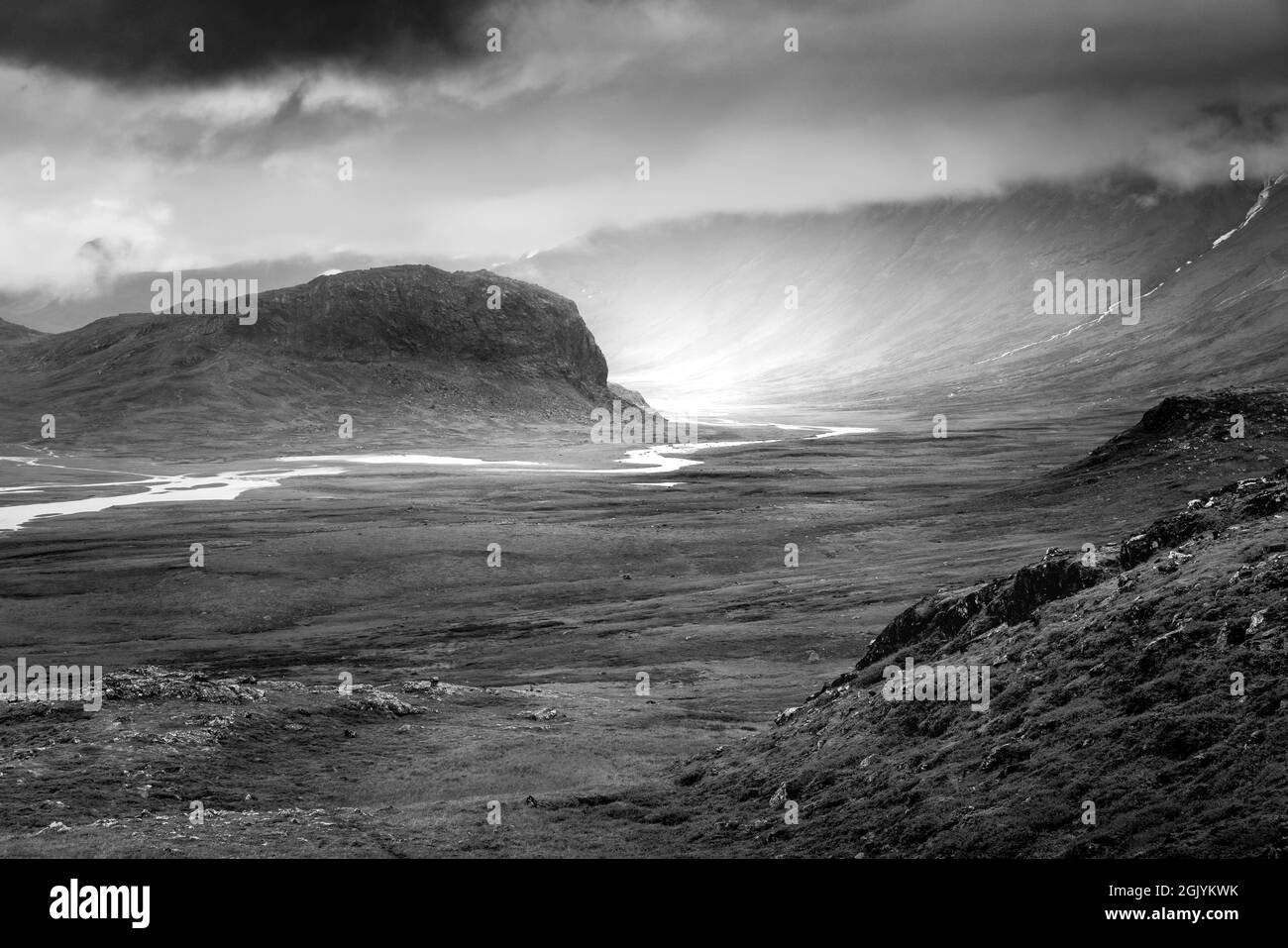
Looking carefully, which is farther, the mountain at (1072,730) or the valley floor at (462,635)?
the valley floor at (462,635)

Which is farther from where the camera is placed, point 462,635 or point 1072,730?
point 462,635

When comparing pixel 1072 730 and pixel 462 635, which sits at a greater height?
pixel 1072 730

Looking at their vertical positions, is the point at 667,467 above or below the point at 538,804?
above

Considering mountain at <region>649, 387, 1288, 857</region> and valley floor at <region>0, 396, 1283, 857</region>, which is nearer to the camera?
mountain at <region>649, 387, 1288, 857</region>

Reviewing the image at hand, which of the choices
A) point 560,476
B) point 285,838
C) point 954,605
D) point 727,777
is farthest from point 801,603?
point 560,476
